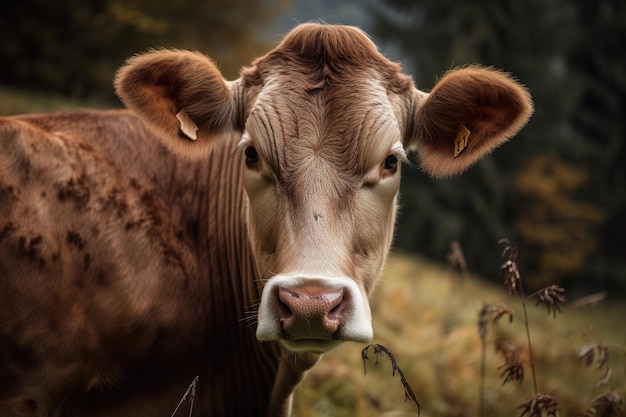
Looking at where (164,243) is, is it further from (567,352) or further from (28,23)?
(28,23)

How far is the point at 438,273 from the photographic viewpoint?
48.0 ft

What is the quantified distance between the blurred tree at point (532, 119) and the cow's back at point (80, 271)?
54.7 feet

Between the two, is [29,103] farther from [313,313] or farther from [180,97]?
[313,313]

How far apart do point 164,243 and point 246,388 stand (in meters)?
0.96

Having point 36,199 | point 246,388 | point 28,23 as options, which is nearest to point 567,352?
point 246,388

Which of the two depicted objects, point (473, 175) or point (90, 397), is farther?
point (473, 175)

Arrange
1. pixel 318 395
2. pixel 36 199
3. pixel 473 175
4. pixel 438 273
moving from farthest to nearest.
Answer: pixel 473 175, pixel 438 273, pixel 318 395, pixel 36 199

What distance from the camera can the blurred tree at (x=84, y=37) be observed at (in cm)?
1134

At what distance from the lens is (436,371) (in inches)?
267

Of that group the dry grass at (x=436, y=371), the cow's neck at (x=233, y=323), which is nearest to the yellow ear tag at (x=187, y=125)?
the cow's neck at (x=233, y=323)

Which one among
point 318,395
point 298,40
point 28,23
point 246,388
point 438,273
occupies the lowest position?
point 438,273

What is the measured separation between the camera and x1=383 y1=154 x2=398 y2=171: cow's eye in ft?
10.2

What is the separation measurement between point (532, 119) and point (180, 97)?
63.4 feet

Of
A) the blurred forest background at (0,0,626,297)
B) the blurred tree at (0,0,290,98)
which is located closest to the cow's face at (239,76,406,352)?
the blurred tree at (0,0,290,98)
